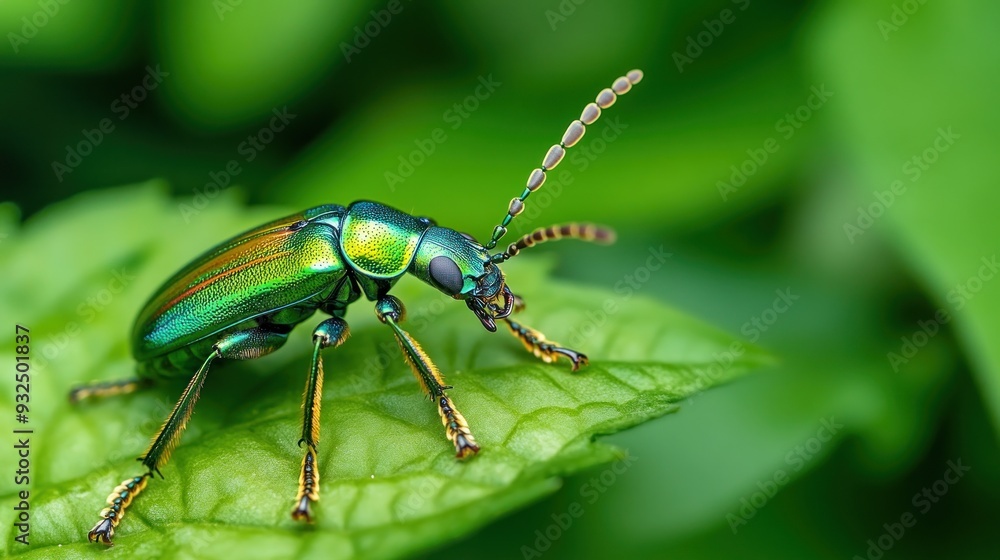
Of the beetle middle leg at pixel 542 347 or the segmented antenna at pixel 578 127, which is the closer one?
the beetle middle leg at pixel 542 347

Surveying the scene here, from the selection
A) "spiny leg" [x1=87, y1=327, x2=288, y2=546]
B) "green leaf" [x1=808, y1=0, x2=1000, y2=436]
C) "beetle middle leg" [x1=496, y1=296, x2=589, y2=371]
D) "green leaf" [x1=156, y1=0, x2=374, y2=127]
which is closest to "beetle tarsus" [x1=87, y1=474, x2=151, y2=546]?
"spiny leg" [x1=87, y1=327, x2=288, y2=546]

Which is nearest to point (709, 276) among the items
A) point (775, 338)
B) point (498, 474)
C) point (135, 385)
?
point (775, 338)

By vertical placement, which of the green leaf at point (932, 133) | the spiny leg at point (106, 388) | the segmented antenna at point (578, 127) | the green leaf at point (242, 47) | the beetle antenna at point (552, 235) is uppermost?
the green leaf at point (242, 47)

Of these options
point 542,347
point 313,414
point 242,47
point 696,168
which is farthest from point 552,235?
point 242,47

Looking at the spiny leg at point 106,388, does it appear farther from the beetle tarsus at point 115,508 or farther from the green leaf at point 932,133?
the green leaf at point 932,133

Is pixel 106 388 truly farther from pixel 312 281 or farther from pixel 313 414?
pixel 313 414

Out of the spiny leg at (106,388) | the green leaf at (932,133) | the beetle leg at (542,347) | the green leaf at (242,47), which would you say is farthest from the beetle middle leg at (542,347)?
the green leaf at (242,47)
